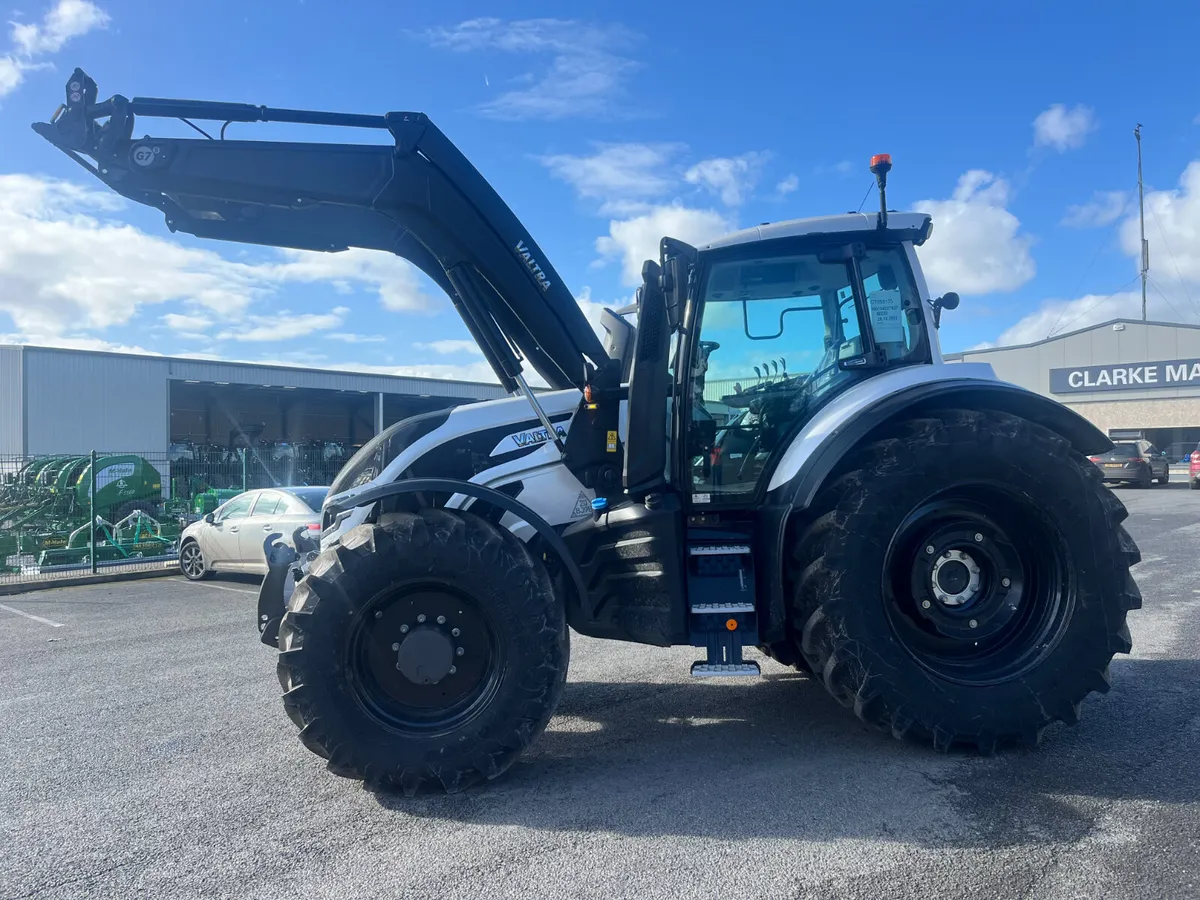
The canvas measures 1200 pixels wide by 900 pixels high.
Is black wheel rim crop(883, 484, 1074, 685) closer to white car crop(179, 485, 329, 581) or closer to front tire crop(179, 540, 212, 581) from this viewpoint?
white car crop(179, 485, 329, 581)

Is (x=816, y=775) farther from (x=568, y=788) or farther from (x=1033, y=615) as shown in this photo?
(x=1033, y=615)

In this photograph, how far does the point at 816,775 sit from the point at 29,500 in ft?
52.7

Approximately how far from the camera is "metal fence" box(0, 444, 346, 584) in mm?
13711

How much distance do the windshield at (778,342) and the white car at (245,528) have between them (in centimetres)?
766

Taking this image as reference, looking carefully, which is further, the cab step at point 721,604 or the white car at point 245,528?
the white car at point 245,528

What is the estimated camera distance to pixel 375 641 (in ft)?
13.4

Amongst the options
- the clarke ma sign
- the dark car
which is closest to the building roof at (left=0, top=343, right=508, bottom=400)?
the dark car

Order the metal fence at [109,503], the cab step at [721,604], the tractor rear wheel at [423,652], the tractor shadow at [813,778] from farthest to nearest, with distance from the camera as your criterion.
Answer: the metal fence at [109,503], the cab step at [721,604], the tractor rear wheel at [423,652], the tractor shadow at [813,778]

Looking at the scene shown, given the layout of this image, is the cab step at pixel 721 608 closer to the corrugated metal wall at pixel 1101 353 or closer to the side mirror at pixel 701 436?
the side mirror at pixel 701 436

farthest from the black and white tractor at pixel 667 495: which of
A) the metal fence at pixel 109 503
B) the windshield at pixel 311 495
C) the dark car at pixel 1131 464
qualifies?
the dark car at pixel 1131 464

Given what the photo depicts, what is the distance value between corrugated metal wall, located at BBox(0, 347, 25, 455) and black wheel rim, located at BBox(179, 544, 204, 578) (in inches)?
648

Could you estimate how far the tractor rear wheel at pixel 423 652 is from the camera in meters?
3.88

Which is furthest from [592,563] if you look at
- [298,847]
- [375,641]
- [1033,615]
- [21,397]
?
[21,397]

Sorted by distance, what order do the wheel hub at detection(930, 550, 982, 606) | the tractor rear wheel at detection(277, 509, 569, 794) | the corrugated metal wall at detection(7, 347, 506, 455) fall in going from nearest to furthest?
the tractor rear wheel at detection(277, 509, 569, 794) → the wheel hub at detection(930, 550, 982, 606) → the corrugated metal wall at detection(7, 347, 506, 455)
